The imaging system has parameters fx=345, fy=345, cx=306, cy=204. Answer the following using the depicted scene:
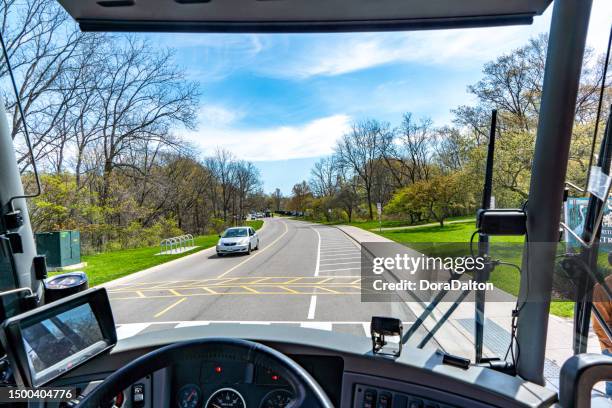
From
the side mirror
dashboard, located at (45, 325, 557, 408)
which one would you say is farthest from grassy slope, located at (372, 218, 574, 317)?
the side mirror

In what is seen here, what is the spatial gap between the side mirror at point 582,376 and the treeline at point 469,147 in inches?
34.7

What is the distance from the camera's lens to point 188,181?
1758 centimetres

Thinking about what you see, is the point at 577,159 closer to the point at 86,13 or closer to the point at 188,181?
the point at 86,13

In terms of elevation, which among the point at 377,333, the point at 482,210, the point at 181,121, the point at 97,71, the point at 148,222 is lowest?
the point at 148,222

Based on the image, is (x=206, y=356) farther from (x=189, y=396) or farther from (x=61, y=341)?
(x=61, y=341)

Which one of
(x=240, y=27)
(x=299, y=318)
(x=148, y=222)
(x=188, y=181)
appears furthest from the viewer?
(x=148, y=222)

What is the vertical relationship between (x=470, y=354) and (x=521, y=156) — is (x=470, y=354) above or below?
below

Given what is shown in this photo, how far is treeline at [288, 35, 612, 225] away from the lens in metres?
1.69

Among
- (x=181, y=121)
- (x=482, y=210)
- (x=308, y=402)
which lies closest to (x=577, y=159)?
(x=482, y=210)

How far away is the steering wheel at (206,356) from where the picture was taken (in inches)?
37.2

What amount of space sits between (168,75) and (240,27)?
4.23ft

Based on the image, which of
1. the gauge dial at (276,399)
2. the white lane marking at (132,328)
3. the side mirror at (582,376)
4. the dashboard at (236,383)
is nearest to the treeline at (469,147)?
the side mirror at (582,376)

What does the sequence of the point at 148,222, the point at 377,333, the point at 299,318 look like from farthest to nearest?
1. the point at 148,222
2. the point at 299,318
3. the point at 377,333

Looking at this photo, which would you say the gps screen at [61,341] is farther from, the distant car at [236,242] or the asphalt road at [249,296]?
the distant car at [236,242]
